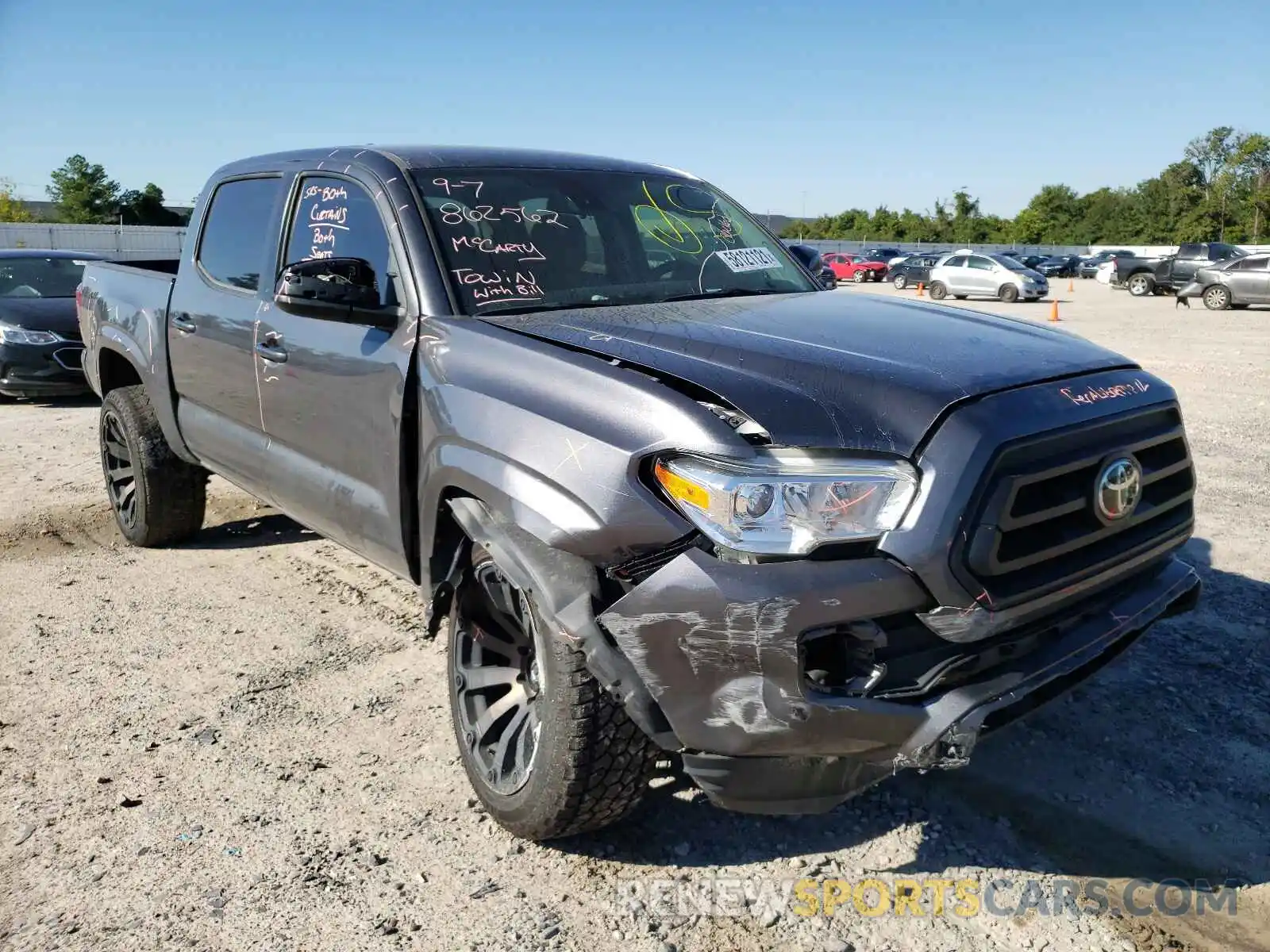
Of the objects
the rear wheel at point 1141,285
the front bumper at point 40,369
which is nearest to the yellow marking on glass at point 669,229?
the front bumper at point 40,369

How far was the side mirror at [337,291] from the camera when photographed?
321cm

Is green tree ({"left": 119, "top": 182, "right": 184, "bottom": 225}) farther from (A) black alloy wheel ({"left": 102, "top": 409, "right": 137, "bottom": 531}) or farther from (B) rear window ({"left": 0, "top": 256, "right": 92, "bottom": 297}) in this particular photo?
(A) black alloy wheel ({"left": 102, "top": 409, "right": 137, "bottom": 531})

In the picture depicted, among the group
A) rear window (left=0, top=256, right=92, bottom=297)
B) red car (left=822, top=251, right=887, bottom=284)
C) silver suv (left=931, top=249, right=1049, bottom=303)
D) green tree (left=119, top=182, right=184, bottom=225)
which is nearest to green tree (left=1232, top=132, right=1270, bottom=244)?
red car (left=822, top=251, right=887, bottom=284)

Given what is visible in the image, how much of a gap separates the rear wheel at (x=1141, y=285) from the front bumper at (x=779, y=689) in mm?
34988

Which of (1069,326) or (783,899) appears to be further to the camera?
(1069,326)

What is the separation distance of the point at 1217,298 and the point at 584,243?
26.6 metres

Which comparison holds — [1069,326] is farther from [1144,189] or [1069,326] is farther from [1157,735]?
[1144,189]

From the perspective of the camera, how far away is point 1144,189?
324 feet

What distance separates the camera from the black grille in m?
2.28

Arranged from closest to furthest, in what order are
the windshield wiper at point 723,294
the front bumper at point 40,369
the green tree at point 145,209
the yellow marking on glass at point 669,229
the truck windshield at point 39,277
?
the windshield wiper at point 723,294, the yellow marking on glass at point 669,229, the front bumper at point 40,369, the truck windshield at point 39,277, the green tree at point 145,209

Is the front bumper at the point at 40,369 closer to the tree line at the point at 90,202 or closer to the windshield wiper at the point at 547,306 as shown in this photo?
the windshield wiper at the point at 547,306

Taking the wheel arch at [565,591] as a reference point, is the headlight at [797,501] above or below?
above

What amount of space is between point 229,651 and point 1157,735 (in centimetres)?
357

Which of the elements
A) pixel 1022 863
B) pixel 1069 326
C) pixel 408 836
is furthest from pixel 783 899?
pixel 1069 326
